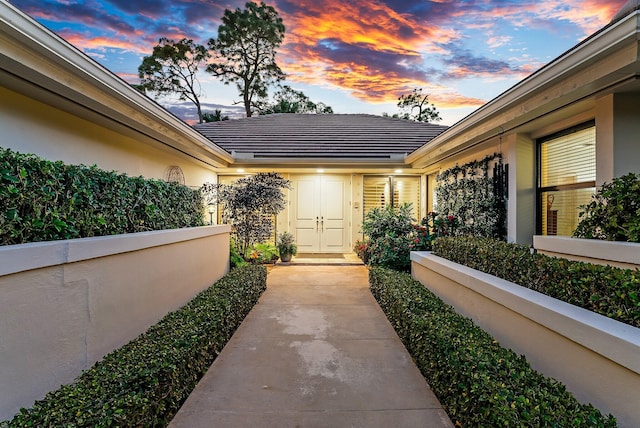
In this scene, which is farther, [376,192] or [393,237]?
[376,192]

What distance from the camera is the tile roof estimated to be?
9.84 m

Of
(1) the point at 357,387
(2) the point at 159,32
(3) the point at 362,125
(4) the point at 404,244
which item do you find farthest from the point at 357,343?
(2) the point at 159,32

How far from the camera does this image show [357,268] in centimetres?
859

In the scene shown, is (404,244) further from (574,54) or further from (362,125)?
(362,125)

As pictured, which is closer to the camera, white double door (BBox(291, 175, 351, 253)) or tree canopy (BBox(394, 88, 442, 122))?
white double door (BBox(291, 175, 351, 253))

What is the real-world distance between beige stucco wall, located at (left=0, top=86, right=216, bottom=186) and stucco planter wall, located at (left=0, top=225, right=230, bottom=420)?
1.94 meters

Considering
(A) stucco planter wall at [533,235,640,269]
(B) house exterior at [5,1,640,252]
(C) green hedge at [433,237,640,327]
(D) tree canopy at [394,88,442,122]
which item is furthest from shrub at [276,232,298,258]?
(D) tree canopy at [394,88,442,122]

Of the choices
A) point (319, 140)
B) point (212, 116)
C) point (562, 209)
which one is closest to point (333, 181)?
point (319, 140)

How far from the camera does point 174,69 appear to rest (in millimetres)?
20422

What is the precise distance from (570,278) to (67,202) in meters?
4.19

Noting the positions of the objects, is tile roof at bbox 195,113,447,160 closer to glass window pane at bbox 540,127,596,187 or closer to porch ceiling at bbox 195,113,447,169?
porch ceiling at bbox 195,113,447,169

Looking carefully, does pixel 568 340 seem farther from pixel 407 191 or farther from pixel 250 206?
pixel 407 191

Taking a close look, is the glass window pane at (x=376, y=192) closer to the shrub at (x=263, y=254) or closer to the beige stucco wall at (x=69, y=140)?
the shrub at (x=263, y=254)

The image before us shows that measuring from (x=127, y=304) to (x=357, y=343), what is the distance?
2.56 metres
